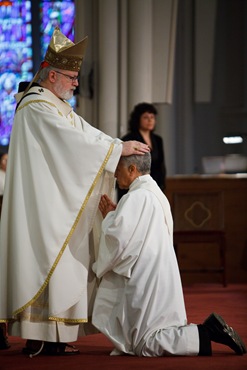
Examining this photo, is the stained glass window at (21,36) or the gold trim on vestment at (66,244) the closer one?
the gold trim on vestment at (66,244)

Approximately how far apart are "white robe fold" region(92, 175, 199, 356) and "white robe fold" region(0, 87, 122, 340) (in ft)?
0.69

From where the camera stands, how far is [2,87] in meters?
14.5

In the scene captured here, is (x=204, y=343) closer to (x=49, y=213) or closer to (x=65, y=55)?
(x=49, y=213)

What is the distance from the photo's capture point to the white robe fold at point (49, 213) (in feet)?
19.2

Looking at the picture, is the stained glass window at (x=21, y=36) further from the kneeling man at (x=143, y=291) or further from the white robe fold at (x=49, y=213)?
the kneeling man at (x=143, y=291)

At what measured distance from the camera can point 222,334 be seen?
5652mm

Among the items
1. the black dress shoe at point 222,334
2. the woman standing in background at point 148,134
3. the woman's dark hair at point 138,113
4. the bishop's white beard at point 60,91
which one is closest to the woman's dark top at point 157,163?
the woman standing in background at point 148,134

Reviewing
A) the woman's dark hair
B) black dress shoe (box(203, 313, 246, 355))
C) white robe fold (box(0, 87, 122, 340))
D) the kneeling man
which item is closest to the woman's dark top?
the woman's dark hair

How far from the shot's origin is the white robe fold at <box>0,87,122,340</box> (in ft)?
19.2

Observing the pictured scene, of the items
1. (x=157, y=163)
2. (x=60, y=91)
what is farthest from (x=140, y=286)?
(x=157, y=163)

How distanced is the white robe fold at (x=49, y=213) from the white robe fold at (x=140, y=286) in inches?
8.3

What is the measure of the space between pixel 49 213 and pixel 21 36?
9.23 m

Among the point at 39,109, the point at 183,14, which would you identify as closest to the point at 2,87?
the point at 183,14

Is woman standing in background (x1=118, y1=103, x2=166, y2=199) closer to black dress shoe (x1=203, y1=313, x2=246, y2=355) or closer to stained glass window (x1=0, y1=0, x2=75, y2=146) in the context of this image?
black dress shoe (x1=203, y1=313, x2=246, y2=355)
